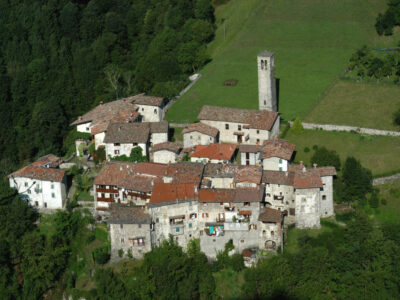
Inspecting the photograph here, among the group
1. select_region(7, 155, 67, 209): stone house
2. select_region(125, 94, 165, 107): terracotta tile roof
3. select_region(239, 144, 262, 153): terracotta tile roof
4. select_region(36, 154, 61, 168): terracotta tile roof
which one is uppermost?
select_region(125, 94, 165, 107): terracotta tile roof

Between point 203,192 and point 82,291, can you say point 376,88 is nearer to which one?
point 203,192

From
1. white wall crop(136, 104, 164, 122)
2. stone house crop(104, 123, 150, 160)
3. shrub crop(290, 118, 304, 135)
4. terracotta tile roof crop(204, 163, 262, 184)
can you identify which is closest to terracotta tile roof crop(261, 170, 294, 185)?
terracotta tile roof crop(204, 163, 262, 184)

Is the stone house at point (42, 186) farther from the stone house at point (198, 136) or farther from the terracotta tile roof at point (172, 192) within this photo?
the stone house at point (198, 136)

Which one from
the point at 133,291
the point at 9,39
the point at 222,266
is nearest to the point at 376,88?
the point at 222,266

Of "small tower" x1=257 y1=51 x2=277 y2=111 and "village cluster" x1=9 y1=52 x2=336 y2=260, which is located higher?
"small tower" x1=257 y1=51 x2=277 y2=111

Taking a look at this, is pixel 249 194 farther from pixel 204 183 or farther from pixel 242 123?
pixel 242 123

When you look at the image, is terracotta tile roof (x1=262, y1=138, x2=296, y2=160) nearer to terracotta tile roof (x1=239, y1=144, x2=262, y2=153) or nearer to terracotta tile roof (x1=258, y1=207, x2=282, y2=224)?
terracotta tile roof (x1=239, y1=144, x2=262, y2=153)
